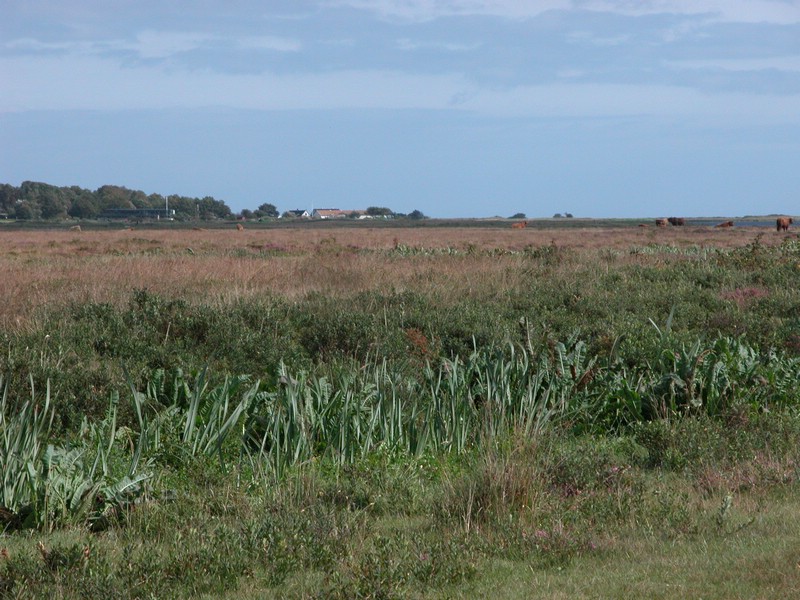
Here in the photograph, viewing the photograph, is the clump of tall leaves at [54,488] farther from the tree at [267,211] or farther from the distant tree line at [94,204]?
the tree at [267,211]

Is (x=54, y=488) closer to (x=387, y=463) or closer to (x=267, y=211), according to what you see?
(x=387, y=463)

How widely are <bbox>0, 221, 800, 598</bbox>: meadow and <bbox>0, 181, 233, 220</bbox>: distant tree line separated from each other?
12156cm

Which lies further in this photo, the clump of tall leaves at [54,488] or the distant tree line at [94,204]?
the distant tree line at [94,204]

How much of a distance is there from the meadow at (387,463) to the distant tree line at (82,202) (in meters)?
122

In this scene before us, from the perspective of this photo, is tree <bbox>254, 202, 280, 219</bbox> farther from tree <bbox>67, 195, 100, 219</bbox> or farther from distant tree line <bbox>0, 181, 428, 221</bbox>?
tree <bbox>67, 195, 100, 219</bbox>

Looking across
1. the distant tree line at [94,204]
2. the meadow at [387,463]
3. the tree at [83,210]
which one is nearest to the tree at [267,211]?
the distant tree line at [94,204]

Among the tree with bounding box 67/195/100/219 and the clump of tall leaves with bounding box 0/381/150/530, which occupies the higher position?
the tree with bounding box 67/195/100/219

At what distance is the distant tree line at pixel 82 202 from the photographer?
129 m

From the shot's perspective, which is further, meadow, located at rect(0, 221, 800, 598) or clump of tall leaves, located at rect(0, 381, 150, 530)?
clump of tall leaves, located at rect(0, 381, 150, 530)

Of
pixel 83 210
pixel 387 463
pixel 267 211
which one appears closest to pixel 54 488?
pixel 387 463

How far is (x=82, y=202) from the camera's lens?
133 m

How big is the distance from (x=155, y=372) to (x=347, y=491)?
384 centimetres

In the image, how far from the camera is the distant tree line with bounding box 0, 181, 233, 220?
12900 cm

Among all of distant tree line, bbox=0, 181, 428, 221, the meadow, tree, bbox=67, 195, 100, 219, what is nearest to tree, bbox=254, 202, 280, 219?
→ distant tree line, bbox=0, 181, 428, 221
